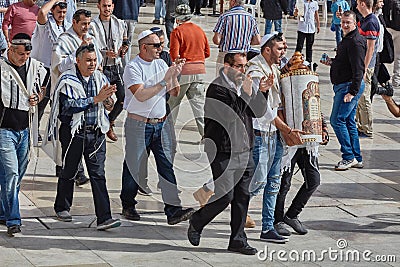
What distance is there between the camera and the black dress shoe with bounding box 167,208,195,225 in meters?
9.41

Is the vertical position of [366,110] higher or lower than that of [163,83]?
lower

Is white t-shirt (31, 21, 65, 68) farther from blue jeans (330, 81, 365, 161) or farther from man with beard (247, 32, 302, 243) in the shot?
blue jeans (330, 81, 365, 161)

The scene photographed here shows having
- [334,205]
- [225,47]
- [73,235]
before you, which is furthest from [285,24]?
[73,235]

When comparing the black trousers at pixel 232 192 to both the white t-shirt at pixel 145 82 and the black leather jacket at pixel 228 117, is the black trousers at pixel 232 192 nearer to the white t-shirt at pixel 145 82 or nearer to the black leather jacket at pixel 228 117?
the black leather jacket at pixel 228 117

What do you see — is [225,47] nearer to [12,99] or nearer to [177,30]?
[177,30]

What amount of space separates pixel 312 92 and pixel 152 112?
1614mm

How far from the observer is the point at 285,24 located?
27.0 meters

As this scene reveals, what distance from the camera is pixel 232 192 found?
341 inches

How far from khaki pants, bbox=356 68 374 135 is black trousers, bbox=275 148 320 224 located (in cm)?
418

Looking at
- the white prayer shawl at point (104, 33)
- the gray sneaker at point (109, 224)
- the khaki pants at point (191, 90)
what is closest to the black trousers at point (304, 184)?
the gray sneaker at point (109, 224)

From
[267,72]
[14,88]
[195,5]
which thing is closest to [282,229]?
[267,72]

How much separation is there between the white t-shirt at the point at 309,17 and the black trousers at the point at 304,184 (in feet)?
35.4

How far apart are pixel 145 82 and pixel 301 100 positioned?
1569 millimetres

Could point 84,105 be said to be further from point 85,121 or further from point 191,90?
point 191,90
